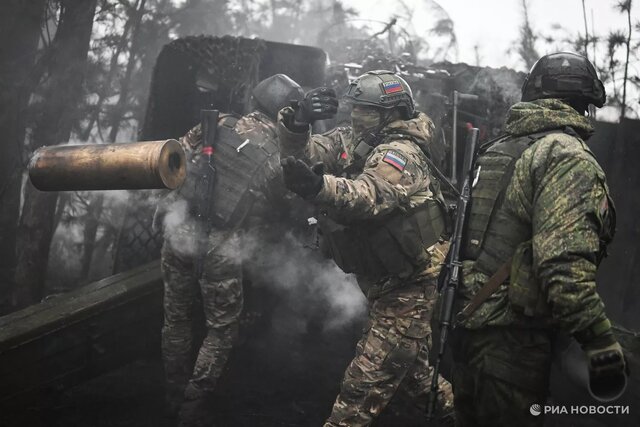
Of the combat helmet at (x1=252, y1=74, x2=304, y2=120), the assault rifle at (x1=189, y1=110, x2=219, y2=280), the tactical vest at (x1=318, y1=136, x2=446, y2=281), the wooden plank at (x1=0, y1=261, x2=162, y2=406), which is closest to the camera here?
the tactical vest at (x1=318, y1=136, x2=446, y2=281)

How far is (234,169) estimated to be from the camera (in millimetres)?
4434

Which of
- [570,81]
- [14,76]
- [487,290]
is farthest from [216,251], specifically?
[14,76]

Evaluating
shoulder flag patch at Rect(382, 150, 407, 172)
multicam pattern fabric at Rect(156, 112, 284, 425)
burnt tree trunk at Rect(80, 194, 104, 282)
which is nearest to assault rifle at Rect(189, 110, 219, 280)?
multicam pattern fabric at Rect(156, 112, 284, 425)

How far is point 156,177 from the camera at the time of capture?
355cm

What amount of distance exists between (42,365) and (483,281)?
3441 millimetres

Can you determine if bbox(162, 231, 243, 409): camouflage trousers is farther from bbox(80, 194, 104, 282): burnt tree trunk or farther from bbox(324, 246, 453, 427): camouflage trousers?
bbox(80, 194, 104, 282): burnt tree trunk

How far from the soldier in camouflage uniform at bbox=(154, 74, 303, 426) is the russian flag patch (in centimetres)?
129

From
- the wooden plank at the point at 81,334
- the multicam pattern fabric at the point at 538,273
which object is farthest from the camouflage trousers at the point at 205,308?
the multicam pattern fabric at the point at 538,273

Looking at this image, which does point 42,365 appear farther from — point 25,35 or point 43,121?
point 25,35

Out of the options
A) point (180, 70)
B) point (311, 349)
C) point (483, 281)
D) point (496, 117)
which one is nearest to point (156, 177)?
point (483, 281)

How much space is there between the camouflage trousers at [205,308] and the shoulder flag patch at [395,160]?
1871mm

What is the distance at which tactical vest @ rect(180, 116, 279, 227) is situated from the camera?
174 inches

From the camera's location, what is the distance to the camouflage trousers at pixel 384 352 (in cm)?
312

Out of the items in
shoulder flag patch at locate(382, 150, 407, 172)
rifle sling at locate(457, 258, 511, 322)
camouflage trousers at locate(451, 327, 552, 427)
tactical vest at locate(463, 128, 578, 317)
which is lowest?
camouflage trousers at locate(451, 327, 552, 427)
